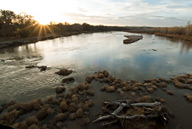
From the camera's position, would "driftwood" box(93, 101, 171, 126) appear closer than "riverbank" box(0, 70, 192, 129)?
Yes

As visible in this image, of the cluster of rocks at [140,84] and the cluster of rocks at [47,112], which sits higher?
the cluster of rocks at [140,84]

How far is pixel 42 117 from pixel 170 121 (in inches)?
361

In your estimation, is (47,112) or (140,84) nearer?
(47,112)

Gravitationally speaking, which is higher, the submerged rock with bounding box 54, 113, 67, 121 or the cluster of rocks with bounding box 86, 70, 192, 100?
the cluster of rocks with bounding box 86, 70, 192, 100

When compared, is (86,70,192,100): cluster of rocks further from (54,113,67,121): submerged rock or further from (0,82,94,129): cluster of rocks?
(54,113,67,121): submerged rock

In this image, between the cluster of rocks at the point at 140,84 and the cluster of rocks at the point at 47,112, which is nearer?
the cluster of rocks at the point at 47,112

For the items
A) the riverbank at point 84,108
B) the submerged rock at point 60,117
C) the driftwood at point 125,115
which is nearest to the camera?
the driftwood at point 125,115

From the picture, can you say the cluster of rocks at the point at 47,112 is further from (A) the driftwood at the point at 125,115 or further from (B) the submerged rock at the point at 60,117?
(A) the driftwood at the point at 125,115

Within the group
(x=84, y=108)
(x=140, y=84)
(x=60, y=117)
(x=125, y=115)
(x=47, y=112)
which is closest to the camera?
(x=125, y=115)

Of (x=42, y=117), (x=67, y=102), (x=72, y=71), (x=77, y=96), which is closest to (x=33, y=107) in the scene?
(x=42, y=117)

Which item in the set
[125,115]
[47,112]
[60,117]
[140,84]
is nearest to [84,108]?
[60,117]

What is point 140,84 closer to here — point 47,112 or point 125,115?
point 125,115

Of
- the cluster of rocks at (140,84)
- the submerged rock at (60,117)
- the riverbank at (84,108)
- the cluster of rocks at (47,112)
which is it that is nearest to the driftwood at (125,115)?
the riverbank at (84,108)

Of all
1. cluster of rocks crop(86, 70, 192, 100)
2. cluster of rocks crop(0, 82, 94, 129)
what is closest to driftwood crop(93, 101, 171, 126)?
cluster of rocks crop(0, 82, 94, 129)
